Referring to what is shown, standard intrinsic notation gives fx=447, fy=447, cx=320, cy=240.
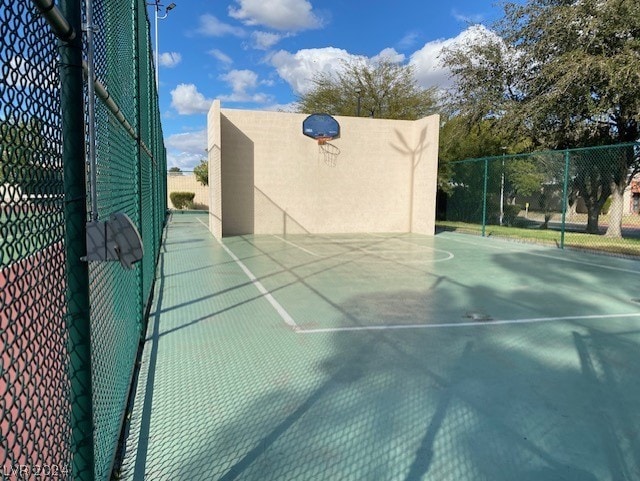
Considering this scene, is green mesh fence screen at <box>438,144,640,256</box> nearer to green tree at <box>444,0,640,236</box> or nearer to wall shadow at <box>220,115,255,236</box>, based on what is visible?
green tree at <box>444,0,640,236</box>

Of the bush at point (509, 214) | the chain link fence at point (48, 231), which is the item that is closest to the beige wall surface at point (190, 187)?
the bush at point (509, 214)

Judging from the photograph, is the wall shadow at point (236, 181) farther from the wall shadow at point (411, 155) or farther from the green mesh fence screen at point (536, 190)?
the green mesh fence screen at point (536, 190)

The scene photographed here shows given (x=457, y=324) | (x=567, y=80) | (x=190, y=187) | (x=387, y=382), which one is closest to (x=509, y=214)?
(x=567, y=80)

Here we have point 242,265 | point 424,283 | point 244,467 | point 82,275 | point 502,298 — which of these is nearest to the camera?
point 82,275

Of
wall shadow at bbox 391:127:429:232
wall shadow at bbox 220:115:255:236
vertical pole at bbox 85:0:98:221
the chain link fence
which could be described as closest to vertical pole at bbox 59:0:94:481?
the chain link fence

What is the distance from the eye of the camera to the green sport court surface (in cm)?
251

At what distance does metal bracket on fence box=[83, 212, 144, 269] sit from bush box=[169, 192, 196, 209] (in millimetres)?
33485

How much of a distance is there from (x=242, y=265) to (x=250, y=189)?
276 inches

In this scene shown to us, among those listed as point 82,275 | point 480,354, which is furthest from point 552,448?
point 82,275

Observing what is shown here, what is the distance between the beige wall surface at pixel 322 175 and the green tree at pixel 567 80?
3.37m

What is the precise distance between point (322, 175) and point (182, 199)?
19.9 m

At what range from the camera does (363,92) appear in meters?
27.3

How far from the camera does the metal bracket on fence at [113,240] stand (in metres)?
1.42

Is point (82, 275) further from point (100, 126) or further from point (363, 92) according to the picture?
point (363, 92)
